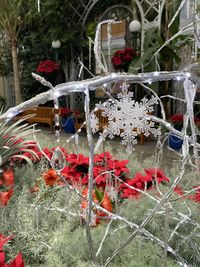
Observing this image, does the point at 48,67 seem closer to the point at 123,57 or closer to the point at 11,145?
the point at 123,57

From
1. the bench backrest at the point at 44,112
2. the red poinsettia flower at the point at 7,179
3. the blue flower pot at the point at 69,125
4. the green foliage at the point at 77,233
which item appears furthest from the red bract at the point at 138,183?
the bench backrest at the point at 44,112

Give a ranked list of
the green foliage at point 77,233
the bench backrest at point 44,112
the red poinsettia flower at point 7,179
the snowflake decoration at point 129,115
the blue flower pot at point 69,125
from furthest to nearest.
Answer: the bench backrest at point 44,112 < the blue flower pot at point 69,125 < the red poinsettia flower at point 7,179 < the green foliage at point 77,233 < the snowflake decoration at point 129,115

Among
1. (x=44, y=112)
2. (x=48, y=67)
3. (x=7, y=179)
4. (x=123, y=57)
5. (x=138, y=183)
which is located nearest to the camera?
(x=138, y=183)

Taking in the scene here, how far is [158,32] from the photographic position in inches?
171

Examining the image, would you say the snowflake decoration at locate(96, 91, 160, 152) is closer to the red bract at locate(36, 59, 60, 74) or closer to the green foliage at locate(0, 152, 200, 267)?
the green foliage at locate(0, 152, 200, 267)

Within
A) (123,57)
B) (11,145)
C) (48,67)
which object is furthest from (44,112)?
(11,145)

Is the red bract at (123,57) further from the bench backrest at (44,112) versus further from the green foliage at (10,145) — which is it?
the green foliage at (10,145)

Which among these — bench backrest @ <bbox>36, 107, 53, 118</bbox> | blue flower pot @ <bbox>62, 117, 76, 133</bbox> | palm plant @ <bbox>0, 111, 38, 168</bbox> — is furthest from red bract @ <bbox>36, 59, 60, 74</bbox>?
palm plant @ <bbox>0, 111, 38, 168</bbox>

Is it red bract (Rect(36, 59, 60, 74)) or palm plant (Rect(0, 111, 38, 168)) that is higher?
red bract (Rect(36, 59, 60, 74))

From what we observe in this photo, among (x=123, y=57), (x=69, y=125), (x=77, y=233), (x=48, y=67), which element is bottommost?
(x=69, y=125)

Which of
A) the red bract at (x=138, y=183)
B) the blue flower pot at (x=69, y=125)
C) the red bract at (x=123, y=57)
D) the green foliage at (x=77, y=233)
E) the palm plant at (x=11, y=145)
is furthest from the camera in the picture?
the blue flower pot at (x=69, y=125)

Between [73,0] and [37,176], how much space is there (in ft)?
16.6

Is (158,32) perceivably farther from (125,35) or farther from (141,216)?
(141,216)

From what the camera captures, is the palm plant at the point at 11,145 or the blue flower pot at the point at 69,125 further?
the blue flower pot at the point at 69,125
